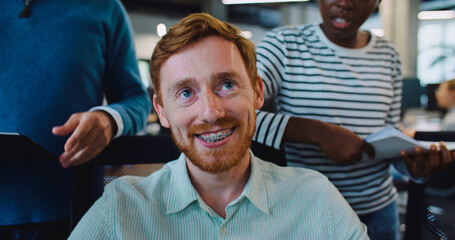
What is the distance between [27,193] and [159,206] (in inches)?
17.9

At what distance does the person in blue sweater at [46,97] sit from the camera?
105 centimetres

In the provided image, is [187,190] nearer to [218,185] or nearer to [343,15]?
[218,185]

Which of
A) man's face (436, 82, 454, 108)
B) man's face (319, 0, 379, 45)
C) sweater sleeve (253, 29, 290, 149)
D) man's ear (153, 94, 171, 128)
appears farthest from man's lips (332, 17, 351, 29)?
man's face (436, 82, 454, 108)

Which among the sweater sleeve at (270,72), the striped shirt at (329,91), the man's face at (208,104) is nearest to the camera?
the man's face at (208,104)

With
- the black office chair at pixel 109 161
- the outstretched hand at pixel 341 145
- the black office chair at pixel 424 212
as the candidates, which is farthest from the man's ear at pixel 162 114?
the black office chair at pixel 424 212

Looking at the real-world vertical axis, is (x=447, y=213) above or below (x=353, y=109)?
below

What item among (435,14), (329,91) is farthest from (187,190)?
(435,14)

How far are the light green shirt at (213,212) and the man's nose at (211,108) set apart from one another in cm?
18

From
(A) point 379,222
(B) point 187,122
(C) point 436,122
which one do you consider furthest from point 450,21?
(B) point 187,122

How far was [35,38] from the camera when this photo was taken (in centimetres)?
112

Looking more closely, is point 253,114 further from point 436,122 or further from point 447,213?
point 436,122

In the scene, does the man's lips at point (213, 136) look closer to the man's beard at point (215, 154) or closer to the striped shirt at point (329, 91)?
the man's beard at point (215, 154)

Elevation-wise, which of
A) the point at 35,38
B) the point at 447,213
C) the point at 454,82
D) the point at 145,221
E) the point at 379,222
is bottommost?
the point at 454,82

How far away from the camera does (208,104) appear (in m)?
0.90
